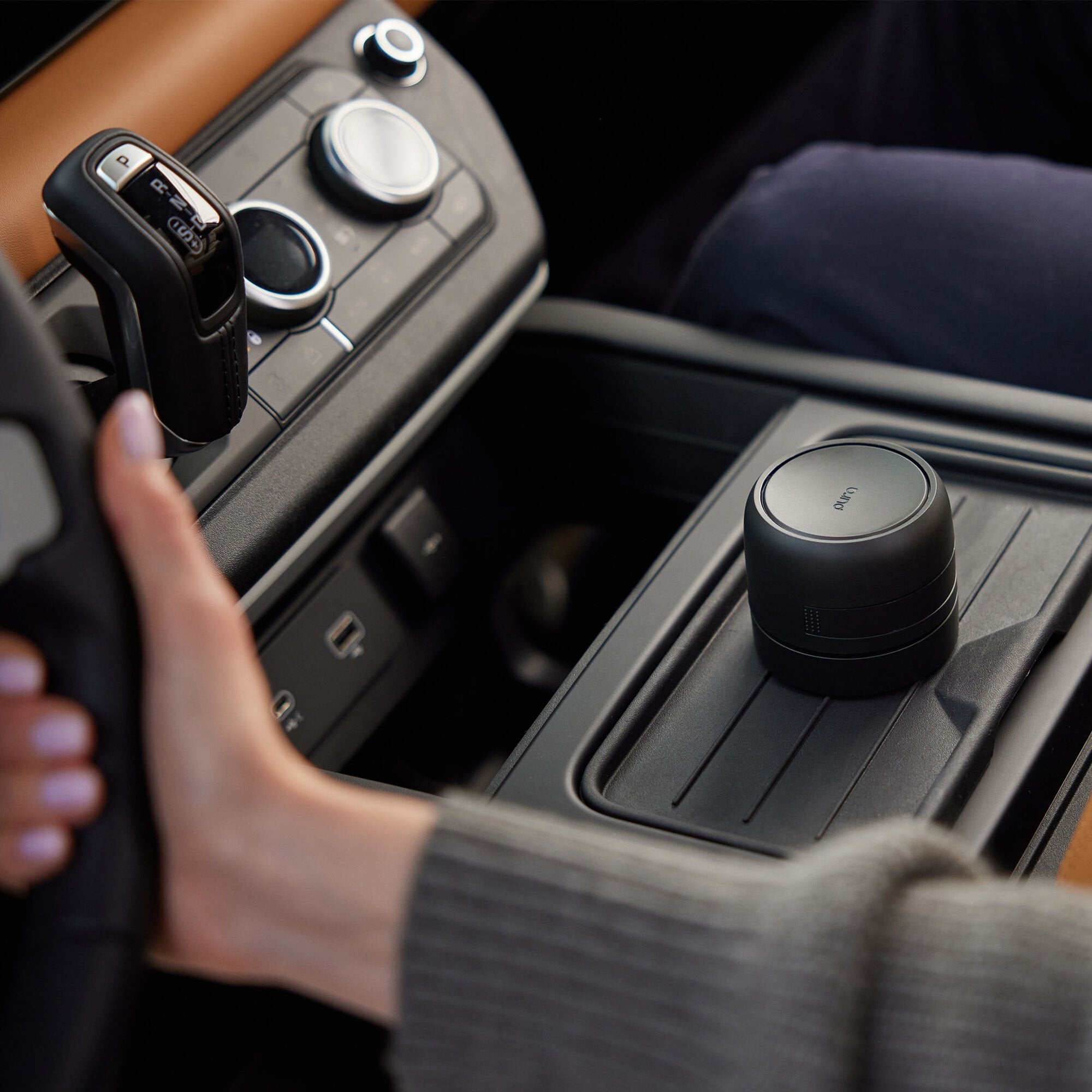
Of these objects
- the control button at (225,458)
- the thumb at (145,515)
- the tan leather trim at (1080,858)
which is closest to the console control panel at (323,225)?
the control button at (225,458)

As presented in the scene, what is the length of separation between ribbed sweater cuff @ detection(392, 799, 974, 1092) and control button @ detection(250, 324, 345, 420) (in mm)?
331

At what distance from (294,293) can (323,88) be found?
0.51 feet

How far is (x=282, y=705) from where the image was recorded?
28.9 inches

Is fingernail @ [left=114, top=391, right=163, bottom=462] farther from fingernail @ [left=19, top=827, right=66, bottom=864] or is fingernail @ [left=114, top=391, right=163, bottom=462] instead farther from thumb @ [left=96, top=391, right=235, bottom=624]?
fingernail @ [left=19, top=827, right=66, bottom=864]

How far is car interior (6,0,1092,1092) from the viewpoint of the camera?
54 cm

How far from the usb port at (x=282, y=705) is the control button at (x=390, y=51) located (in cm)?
38

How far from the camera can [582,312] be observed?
851mm

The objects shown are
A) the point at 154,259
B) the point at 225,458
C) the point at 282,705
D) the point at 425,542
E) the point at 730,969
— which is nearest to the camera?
the point at 730,969

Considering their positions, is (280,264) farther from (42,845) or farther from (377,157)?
(42,845)

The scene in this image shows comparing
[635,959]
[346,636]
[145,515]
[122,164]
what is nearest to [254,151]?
[122,164]

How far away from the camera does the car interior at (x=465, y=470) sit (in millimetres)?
543

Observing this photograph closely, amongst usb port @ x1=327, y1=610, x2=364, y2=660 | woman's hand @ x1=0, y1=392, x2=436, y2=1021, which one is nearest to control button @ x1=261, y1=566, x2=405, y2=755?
usb port @ x1=327, y1=610, x2=364, y2=660

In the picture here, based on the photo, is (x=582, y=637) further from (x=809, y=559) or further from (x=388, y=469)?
(x=809, y=559)

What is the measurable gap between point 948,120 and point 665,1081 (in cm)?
119
